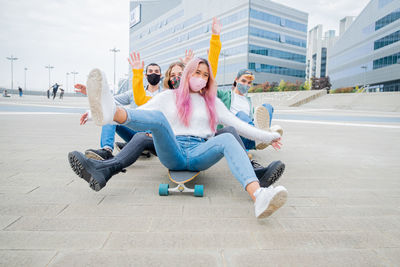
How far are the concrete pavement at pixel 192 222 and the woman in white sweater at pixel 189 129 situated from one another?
26 centimetres

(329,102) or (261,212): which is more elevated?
(329,102)

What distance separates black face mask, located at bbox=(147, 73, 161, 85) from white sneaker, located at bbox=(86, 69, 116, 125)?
2.60 m

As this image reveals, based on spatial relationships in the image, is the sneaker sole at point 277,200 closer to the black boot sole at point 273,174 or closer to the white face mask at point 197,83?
the black boot sole at point 273,174

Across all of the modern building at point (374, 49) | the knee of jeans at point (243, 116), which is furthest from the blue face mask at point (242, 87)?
the modern building at point (374, 49)

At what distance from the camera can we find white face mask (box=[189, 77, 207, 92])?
2.74 meters

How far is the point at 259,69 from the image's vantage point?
53.9m

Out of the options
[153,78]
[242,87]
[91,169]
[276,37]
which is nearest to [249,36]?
[276,37]

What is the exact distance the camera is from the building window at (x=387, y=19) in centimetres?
4322

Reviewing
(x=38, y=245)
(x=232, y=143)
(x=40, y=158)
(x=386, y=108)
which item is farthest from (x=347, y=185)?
(x=386, y=108)

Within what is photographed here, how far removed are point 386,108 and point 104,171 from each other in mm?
29977

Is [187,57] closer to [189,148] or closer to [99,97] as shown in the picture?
[189,148]

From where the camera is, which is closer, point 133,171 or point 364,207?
point 364,207

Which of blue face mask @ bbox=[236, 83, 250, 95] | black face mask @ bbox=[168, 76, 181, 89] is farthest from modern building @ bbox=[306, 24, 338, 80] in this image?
black face mask @ bbox=[168, 76, 181, 89]

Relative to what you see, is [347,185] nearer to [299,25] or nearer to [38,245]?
[38,245]
